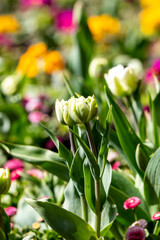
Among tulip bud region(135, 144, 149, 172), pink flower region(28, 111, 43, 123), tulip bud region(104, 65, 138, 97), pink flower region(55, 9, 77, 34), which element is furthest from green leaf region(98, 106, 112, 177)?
pink flower region(55, 9, 77, 34)

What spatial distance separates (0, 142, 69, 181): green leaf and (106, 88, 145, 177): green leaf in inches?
5.8

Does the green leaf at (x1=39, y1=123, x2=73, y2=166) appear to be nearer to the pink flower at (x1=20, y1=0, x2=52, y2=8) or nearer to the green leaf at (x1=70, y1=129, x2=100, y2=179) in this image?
the green leaf at (x1=70, y1=129, x2=100, y2=179)

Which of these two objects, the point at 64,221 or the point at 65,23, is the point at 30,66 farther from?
the point at 64,221

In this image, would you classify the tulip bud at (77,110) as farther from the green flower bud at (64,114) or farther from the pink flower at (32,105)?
the pink flower at (32,105)

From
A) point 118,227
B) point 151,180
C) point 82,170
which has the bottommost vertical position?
point 118,227

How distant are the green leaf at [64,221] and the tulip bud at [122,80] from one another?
366 mm

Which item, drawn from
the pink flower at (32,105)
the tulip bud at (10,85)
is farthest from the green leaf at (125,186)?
the pink flower at (32,105)

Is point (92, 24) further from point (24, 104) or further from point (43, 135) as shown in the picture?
point (43, 135)

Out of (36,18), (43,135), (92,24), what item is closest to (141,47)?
(92,24)

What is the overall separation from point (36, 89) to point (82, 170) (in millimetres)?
1486

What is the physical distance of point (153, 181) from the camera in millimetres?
791

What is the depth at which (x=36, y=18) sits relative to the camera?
140 inches

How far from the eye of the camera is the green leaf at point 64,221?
672 millimetres

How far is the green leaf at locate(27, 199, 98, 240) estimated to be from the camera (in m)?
0.67
